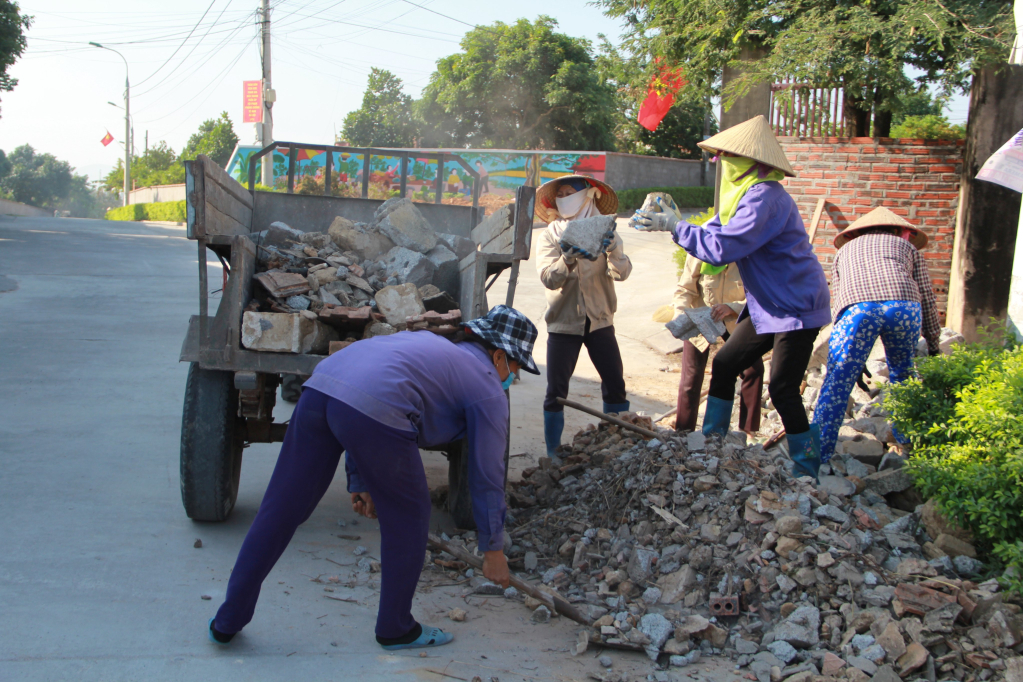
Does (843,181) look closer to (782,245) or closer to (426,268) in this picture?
(782,245)

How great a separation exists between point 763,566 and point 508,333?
1.48m

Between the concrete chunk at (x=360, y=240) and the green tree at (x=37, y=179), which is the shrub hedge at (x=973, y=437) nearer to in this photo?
the concrete chunk at (x=360, y=240)

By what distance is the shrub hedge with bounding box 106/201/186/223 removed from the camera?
33.2 m

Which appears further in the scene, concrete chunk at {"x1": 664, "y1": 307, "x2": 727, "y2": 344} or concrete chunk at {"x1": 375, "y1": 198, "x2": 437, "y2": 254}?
concrete chunk at {"x1": 375, "y1": 198, "x2": 437, "y2": 254}

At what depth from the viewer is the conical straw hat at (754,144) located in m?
3.58

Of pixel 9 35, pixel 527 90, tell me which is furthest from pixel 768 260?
pixel 527 90

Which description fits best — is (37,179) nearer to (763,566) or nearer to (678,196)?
(678,196)

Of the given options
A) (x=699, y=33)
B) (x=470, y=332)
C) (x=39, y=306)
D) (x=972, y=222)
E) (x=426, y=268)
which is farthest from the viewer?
(x=39, y=306)

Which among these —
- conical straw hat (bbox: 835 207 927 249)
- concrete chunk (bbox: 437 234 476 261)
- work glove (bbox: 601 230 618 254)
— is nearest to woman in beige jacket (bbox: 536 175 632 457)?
work glove (bbox: 601 230 618 254)

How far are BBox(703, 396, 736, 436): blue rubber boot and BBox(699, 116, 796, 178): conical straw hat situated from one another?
1.20 meters

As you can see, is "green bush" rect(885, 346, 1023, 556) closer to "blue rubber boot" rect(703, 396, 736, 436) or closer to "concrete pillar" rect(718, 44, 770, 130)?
"blue rubber boot" rect(703, 396, 736, 436)

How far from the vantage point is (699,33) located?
820cm

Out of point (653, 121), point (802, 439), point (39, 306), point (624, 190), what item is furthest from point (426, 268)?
point (624, 190)

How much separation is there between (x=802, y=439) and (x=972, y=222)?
4615mm
